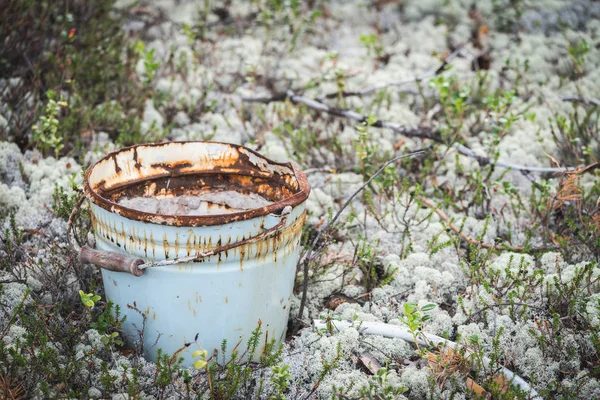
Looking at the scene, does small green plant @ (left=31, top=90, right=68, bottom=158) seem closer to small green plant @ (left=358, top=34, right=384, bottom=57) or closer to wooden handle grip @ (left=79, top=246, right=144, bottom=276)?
wooden handle grip @ (left=79, top=246, right=144, bottom=276)

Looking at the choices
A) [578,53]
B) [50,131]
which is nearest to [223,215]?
[50,131]

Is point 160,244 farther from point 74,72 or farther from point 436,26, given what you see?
point 436,26

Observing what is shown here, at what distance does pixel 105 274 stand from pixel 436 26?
15.4 ft

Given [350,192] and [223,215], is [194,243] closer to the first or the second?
[223,215]

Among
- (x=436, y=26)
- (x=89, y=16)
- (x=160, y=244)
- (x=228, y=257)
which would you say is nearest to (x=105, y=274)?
(x=160, y=244)

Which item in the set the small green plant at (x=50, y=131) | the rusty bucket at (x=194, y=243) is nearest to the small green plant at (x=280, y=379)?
the rusty bucket at (x=194, y=243)

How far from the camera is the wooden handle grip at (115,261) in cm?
177

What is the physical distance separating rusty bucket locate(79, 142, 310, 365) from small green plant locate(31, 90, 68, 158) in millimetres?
986

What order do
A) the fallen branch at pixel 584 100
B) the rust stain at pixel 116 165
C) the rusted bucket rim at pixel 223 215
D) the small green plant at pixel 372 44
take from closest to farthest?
the rusted bucket rim at pixel 223 215 < the rust stain at pixel 116 165 < the fallen branch at pixel 584 100 < the small green plant at pixel 372 44

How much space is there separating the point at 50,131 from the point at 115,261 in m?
1.60

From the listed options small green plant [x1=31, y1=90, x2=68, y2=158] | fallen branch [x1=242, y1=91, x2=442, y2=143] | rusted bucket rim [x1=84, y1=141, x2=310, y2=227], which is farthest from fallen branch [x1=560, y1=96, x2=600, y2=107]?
small green plant [x1=31, y1=90, x2=68, y2=158]

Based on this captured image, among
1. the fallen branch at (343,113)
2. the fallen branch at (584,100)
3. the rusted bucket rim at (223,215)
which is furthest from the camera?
the fallen branch at (584,100)

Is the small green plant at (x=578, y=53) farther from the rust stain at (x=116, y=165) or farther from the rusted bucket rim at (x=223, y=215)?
the rust stain at (x=116, y=165)

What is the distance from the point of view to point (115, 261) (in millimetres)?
1804
